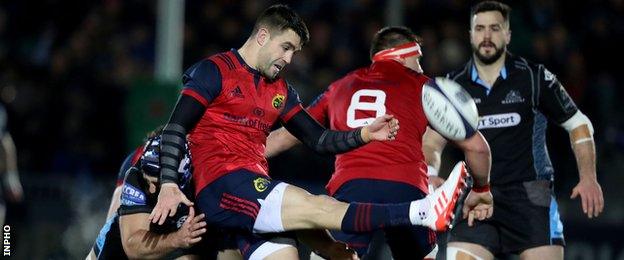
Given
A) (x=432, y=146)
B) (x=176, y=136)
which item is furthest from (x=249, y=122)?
(x=432, y=146)

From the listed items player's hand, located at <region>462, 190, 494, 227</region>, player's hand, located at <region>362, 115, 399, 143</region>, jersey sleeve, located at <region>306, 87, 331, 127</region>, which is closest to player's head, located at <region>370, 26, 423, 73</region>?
jersey sleeve, located at <region>306, 87, 331, 127</region>

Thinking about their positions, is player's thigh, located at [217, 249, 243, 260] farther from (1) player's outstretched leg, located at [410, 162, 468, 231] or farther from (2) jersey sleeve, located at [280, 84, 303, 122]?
(1) player's outstretched leg, located at [410, 162, 468, 231]

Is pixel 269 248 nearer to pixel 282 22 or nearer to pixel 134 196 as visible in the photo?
pixel 134 196

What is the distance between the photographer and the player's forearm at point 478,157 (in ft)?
22.6

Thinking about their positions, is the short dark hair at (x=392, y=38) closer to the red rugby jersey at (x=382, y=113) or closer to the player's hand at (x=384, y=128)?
the red rugby jersey at (x=382, y=113)

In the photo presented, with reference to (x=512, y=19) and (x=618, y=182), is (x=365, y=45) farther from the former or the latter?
(x=618, y=182)

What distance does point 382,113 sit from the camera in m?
7.24

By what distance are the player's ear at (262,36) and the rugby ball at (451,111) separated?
3.08ft

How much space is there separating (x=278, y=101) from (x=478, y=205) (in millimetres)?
1265

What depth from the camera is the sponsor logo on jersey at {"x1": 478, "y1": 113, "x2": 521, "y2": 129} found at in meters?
7.78

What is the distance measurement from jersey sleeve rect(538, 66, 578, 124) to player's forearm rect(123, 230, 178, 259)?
2.52 metres

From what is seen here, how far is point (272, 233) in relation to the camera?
6895mm

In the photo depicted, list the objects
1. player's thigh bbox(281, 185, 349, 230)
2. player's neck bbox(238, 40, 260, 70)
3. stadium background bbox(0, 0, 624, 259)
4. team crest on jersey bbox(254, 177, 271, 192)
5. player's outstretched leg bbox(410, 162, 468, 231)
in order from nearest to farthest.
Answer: player's outstretched leg bbox(410, 162, 468, 231) → player's thigh bbox(281, 185, 349, 230) → team crest on jersey bbox(254, 177, 271, 192) → player's neck bbox(238, 40, 260, 70) → stadium background bbox(0, 0, 624, 259)

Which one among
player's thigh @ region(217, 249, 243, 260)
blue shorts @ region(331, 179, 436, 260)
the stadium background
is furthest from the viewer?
the stadium background
